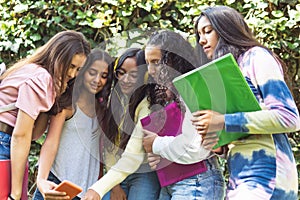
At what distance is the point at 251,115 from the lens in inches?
76.4

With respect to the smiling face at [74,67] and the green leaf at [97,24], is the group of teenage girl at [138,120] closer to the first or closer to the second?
the smiling face at [74,67]

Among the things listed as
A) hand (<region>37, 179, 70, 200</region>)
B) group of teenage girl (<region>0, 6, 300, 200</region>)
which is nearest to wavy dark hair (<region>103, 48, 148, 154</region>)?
group of teenage girl (<region>0, 6, 300, 200</region>)

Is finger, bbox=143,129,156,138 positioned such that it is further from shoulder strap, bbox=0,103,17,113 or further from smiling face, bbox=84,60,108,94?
shoulder strap, bbox=0,103,17,113

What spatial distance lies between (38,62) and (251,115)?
1.08 meters

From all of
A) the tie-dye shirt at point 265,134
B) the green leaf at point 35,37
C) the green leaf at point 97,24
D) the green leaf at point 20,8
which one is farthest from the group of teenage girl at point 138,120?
the green leaf at point 20,8

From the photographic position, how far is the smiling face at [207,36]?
218 centimetres

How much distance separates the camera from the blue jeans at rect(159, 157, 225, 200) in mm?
2369

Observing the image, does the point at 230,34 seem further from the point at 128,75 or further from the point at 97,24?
the point at 97,24

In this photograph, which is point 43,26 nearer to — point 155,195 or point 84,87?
point 84,87

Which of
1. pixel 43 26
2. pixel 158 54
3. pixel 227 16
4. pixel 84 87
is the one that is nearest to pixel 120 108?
pixel 84 87

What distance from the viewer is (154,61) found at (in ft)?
8.21

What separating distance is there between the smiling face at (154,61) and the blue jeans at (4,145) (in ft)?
2.23

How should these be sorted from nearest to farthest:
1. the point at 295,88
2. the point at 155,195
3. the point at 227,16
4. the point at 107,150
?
the point at 227,16 < the point at 155,195 < the point at 107,150 < the point at 295,88

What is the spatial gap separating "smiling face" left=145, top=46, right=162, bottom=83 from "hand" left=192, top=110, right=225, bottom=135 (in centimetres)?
51
